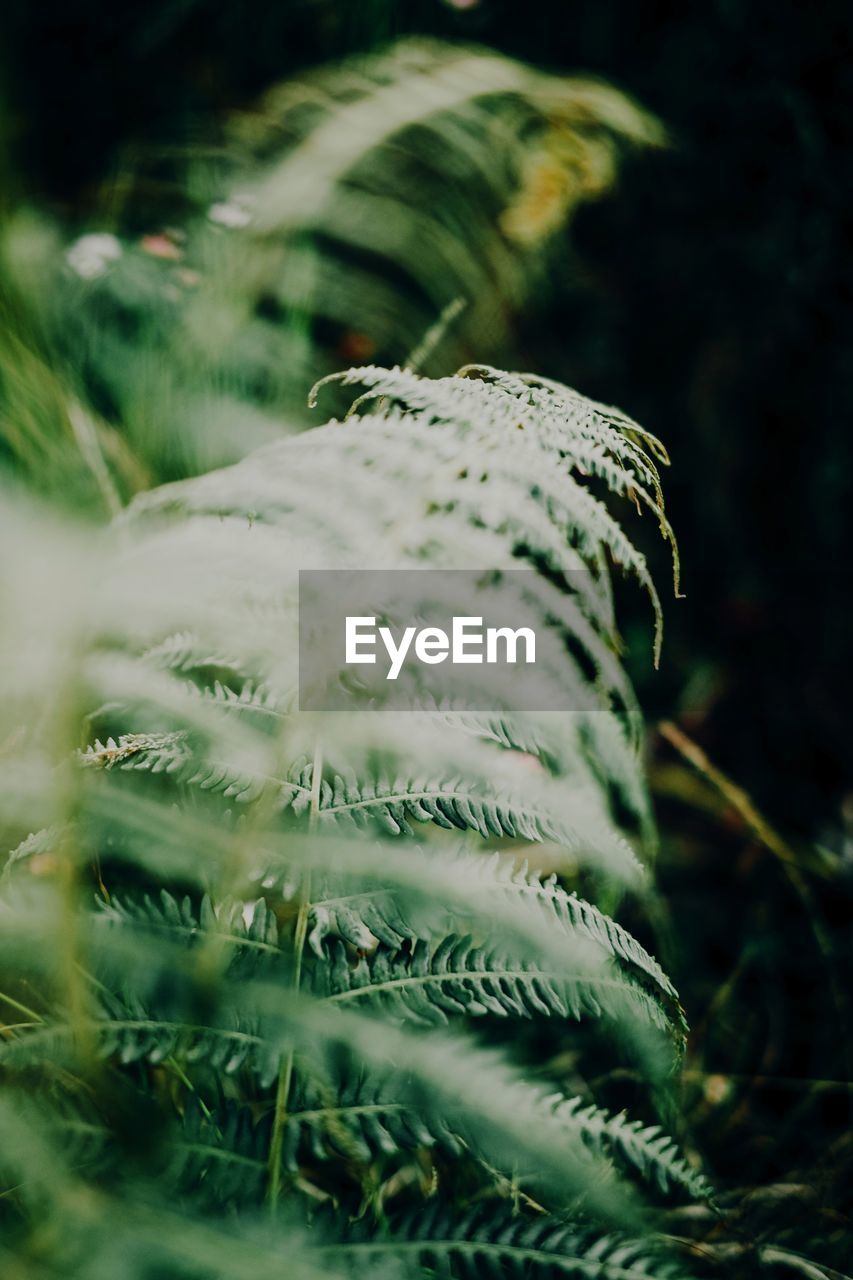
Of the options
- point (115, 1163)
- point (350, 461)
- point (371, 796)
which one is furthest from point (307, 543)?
point (115, 1163)

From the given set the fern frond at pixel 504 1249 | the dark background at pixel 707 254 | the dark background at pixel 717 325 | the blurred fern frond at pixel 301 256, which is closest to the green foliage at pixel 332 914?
the fern frond at pixel 504 1249

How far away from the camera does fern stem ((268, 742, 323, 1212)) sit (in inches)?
19.6

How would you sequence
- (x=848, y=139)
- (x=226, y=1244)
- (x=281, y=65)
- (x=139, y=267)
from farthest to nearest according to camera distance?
1. (x=281, y=65)
2. (x=848, y=139)
3. (x=139, y=267)
4. (x=226, y=1244)

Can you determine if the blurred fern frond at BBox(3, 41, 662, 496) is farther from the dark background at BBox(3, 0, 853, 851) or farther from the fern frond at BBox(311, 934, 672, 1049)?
the fern frond at BBox(311, 934, 672, 1049)

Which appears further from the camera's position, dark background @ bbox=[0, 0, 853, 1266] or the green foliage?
dark background @ bbox=[0, 0, 853, 1266]

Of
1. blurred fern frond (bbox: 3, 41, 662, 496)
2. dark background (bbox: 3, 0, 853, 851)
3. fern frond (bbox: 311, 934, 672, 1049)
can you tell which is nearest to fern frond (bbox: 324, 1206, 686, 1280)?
fern frond (bbox: 311, 934, 672, 1049)

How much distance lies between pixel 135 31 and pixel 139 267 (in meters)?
0.54

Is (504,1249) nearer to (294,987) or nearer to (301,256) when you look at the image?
(294,987)

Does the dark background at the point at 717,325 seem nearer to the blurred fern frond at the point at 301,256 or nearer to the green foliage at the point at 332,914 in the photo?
the blurred fern frond at the point at 301,256

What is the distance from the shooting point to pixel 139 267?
1157 millimetres

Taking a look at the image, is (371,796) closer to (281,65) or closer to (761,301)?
(761,301)

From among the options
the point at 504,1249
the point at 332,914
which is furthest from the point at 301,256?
the point at 504,1249

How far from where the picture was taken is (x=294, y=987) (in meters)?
0.54

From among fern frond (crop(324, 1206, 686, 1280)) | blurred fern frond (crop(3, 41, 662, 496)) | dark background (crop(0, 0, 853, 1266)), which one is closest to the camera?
fern frond (crop(324, 1206, 686, 1280))
